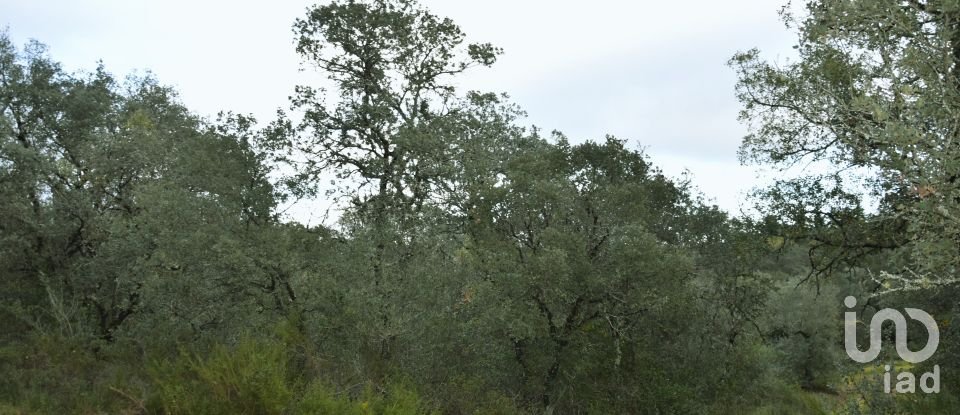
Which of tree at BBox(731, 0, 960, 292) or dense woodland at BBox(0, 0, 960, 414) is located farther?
dense woodland at BBox(0, 0, 960, 414)

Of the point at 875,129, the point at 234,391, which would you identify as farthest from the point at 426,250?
the point at 875,129

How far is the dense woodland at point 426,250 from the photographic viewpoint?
9070mm

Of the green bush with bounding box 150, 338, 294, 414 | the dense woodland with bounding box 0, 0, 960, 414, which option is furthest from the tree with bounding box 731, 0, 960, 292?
the green bush with bounding box 150, 338, 294, 414

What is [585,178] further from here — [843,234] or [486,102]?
[843,234]

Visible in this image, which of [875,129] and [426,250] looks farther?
[426,250]

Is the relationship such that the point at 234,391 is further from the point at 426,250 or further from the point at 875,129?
the point at 875,129

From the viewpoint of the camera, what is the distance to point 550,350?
16.3 metres

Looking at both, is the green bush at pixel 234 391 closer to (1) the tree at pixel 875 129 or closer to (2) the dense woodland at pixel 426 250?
(2) the dense woodland at pixel 426 250

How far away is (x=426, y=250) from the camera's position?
552 inches

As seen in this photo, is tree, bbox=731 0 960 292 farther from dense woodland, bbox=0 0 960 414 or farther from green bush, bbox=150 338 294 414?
green bush, bbox=150 338 294 414

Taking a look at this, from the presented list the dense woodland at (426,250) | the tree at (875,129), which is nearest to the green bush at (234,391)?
the dense woodland at (426,250)

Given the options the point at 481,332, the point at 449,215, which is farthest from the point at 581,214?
the point at 481,332

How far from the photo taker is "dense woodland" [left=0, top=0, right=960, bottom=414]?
907 cm

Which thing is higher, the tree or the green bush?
the tree
